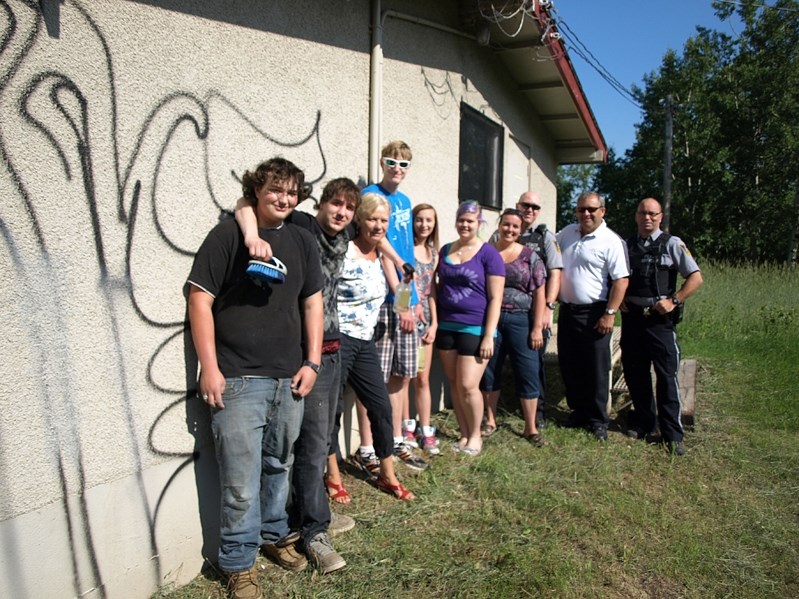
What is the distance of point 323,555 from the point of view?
282 cm

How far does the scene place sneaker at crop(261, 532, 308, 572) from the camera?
284cm

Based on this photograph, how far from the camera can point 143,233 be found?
2479 millimetres

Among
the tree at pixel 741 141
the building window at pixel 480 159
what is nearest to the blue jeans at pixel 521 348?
the building window at pixel 480 159

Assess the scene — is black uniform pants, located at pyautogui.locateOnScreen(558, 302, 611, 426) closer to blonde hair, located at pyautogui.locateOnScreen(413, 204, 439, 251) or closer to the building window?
blonde hair, located at pyautogui.locateOnScreen(413, 204, 439, 251)

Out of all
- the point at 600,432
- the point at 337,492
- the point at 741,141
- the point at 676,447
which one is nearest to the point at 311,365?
the point at 337,492

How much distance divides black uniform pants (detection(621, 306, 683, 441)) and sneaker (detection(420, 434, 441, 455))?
177cm

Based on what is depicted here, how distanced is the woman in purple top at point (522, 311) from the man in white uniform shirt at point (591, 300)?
0.29 meters

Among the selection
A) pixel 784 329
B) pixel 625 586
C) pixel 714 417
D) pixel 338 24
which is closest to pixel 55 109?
pixel 338 24

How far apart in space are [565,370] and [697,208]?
2483 cm

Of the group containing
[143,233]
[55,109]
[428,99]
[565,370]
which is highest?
[428,99]

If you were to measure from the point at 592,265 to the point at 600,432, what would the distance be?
1.38 metres

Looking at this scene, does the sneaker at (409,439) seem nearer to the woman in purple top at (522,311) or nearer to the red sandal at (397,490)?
the red sandal at (397,490)

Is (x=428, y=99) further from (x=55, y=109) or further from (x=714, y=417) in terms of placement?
(x=714, y=417)

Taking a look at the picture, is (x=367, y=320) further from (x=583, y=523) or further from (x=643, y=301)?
(x=643, y=301)
